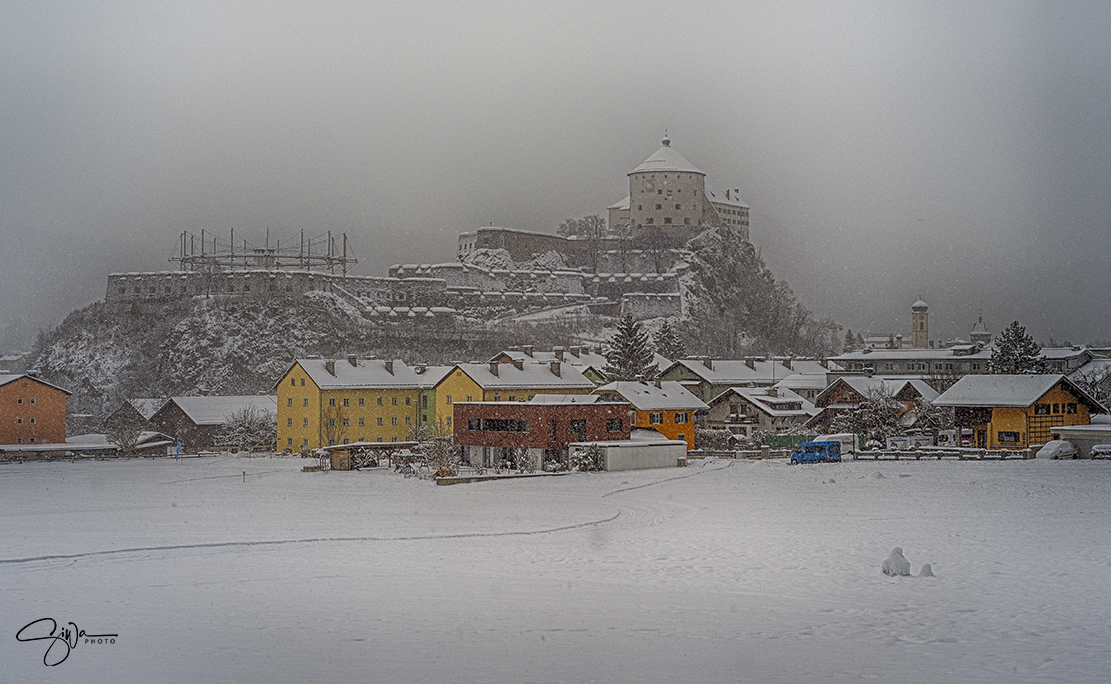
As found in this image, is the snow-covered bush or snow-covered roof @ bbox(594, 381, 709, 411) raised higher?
snow-covered roof @ bbox(594, 381, 709, 411)

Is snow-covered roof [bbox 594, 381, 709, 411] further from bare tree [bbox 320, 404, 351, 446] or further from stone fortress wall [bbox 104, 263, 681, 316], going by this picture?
stone fortress wall [bbox 104, 263, 681, 316]

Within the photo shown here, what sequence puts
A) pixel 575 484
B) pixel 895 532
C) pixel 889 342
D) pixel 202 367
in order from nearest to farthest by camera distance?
pixel 895 532, pixel 575 484, pixel 889 342, pixel 202 367

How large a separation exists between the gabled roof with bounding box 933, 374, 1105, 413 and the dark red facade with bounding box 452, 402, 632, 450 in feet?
19.2

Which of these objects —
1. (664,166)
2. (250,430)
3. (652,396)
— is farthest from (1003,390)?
(664,166)

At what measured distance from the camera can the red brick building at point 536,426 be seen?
1848cm

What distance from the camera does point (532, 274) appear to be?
43719 mm

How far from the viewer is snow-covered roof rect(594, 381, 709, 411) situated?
21094 millimetres

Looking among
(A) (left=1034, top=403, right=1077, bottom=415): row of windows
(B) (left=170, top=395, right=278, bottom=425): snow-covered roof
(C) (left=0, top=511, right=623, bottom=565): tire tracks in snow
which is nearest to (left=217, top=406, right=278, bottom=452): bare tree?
(B) (left=170, top=395, right=278, bottom=425): snow-covered roof

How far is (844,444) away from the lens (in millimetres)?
21344

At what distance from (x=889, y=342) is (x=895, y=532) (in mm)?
13625

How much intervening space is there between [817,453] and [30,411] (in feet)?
48.9

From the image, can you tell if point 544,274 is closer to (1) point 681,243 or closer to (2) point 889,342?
(1) point 681,243

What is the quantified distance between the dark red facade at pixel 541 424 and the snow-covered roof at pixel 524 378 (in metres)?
3.51

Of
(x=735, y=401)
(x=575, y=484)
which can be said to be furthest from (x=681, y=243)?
(x=575, y=484)
